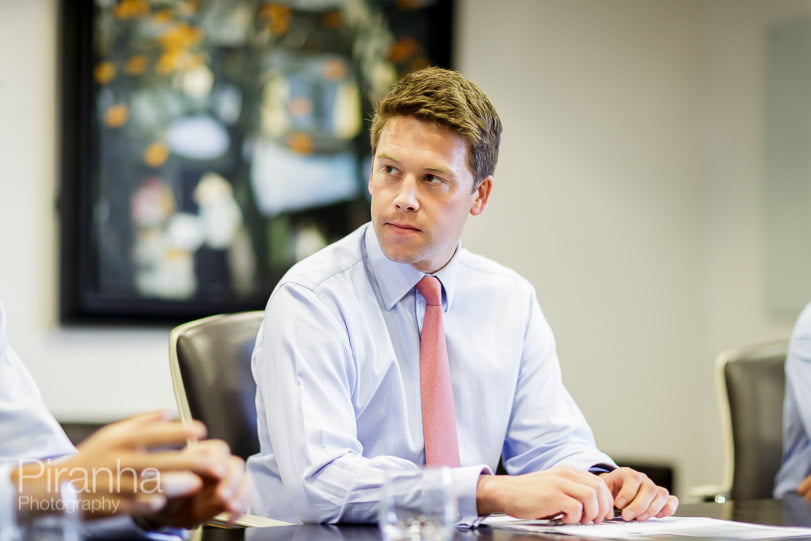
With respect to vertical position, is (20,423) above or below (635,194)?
below

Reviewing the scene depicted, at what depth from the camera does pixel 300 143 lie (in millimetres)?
3553

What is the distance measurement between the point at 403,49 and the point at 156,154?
1006mm

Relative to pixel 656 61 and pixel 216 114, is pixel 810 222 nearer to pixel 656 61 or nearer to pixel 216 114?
pixel 656 61

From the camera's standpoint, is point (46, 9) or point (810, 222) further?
point (810, 222)

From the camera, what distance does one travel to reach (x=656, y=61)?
163 inches

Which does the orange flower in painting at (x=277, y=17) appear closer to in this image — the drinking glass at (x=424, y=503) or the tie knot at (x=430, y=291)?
the tie knot at (x=430, y=291)

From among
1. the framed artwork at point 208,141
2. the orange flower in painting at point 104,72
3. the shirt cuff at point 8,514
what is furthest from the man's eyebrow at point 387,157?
the orange flower in painting at point 104,72

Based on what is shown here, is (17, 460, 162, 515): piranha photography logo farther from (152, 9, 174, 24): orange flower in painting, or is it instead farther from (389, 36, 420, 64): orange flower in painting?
(389, 36, 420, 64): orange flower in painting

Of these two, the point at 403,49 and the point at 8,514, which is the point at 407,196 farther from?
the point at 403,49

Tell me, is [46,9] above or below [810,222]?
above

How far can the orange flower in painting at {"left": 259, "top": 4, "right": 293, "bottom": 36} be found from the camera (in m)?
3.52

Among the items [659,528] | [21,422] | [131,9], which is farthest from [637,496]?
[131,9]

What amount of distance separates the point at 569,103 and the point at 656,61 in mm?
458

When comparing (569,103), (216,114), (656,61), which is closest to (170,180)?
(216,114)
